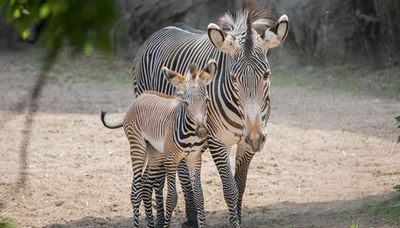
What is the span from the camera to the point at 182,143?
20.6 ft

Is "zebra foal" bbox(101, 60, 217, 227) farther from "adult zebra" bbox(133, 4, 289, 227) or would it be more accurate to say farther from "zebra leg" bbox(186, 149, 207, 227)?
"adult zebra" bbox(133, 4, 289, 227)

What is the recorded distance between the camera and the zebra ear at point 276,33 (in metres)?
6.37

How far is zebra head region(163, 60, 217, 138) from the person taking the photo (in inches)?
236

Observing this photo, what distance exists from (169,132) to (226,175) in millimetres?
Result: 613

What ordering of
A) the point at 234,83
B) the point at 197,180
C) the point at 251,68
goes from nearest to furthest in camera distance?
the point at 251,68 → the point at 234,83 → the point at 197,180

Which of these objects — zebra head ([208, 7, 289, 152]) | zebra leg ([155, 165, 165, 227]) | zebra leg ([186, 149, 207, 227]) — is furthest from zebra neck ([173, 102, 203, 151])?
zebra leg ([155, 165, 165, 227])

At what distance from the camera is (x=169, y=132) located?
21.1 ft

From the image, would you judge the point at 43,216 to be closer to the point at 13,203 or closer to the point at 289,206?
the point at 13,203

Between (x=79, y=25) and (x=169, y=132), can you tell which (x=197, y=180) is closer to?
(x=169, y=132)

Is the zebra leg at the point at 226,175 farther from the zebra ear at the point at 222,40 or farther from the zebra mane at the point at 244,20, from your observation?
the zebra mane at the point at 244,20

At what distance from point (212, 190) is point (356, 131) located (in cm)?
313

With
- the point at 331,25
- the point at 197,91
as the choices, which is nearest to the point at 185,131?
the point at 197,91

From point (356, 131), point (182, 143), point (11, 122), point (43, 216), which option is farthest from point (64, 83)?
point (182, 143)

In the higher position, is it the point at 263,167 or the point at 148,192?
the point at 148,192
